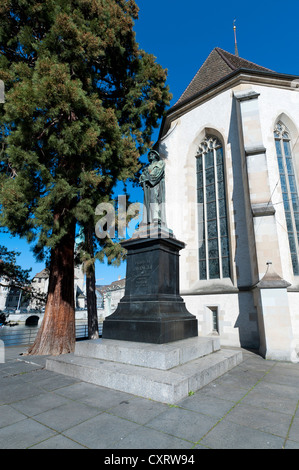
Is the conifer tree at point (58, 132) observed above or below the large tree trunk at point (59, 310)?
above

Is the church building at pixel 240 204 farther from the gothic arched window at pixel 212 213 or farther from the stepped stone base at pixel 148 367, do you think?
the stepped stone base at pixel 148 367

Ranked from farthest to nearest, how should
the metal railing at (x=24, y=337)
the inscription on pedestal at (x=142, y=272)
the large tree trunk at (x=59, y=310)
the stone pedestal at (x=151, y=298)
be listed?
the metal railing at (x=24, y=337)
the large tree trunk at (x=59, y=310)
the inscription on pedestal at (x=142, y=272)
the stone pedestal at (x=151, y=298)

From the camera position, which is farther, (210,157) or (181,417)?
(210,157)

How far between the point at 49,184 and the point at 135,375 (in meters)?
4.79

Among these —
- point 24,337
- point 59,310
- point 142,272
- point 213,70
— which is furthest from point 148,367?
point 213,70

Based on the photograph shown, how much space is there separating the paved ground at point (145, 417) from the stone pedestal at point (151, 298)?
1.13 meters

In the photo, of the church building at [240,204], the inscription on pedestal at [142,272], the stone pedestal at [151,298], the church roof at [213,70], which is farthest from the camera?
the church roof at [213,70]

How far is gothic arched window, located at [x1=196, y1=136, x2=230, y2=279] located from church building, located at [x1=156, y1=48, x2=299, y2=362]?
0.04m

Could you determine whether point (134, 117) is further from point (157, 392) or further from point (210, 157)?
point (157, 392)

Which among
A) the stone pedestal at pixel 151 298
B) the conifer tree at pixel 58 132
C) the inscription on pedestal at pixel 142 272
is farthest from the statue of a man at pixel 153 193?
the conifer tree at pixel 58 132

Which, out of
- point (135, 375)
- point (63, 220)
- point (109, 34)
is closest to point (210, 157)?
point (109, 34)

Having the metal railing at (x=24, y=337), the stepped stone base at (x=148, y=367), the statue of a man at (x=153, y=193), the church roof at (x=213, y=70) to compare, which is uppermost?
the church roof at (x=213, y=70)

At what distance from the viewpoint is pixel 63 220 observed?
6.57 meters

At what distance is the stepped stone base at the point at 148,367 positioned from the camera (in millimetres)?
3094
